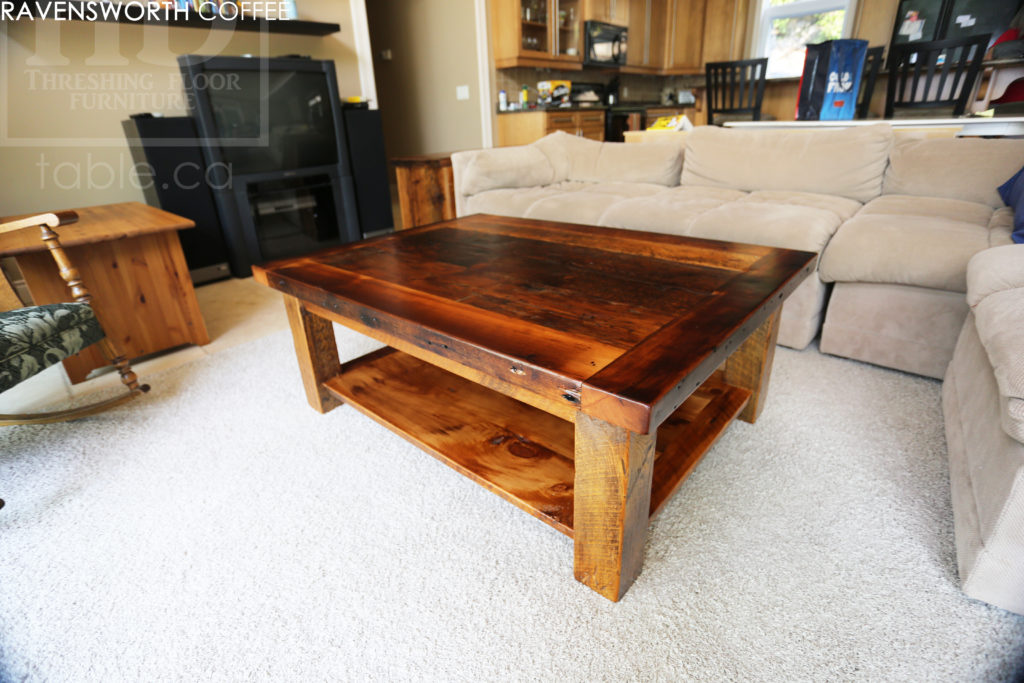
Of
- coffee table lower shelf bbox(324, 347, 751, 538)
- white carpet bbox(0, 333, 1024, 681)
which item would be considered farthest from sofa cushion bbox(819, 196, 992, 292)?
coffee table lower shelf bbox(324, 347, 751, 538)

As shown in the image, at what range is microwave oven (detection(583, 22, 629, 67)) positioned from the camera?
15.9 feet

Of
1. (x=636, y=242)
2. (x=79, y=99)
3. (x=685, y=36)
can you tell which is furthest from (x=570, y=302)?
(x=685, y=36)

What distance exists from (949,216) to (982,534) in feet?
5.22

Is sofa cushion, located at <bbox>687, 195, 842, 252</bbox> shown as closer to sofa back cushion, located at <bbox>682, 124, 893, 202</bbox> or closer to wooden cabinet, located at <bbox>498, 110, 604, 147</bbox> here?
sofa back cushion, located at <bbox>682, 124, 893, 202</bbox>

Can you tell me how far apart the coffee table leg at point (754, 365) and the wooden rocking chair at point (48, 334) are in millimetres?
1943

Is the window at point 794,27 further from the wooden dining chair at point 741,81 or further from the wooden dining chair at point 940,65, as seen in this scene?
the wooden dining chair at point 940,65

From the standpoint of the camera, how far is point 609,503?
0.90 m

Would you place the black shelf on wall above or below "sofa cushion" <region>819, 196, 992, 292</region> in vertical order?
above

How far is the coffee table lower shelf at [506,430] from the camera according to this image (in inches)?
42.7

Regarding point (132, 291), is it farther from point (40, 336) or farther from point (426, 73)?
point (426, 73)

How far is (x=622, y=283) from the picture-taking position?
1228 mm

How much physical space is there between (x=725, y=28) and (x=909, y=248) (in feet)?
17.9

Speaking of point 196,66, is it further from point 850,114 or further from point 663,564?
point 850,114

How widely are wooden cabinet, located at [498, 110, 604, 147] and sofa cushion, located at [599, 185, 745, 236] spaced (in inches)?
83.8
